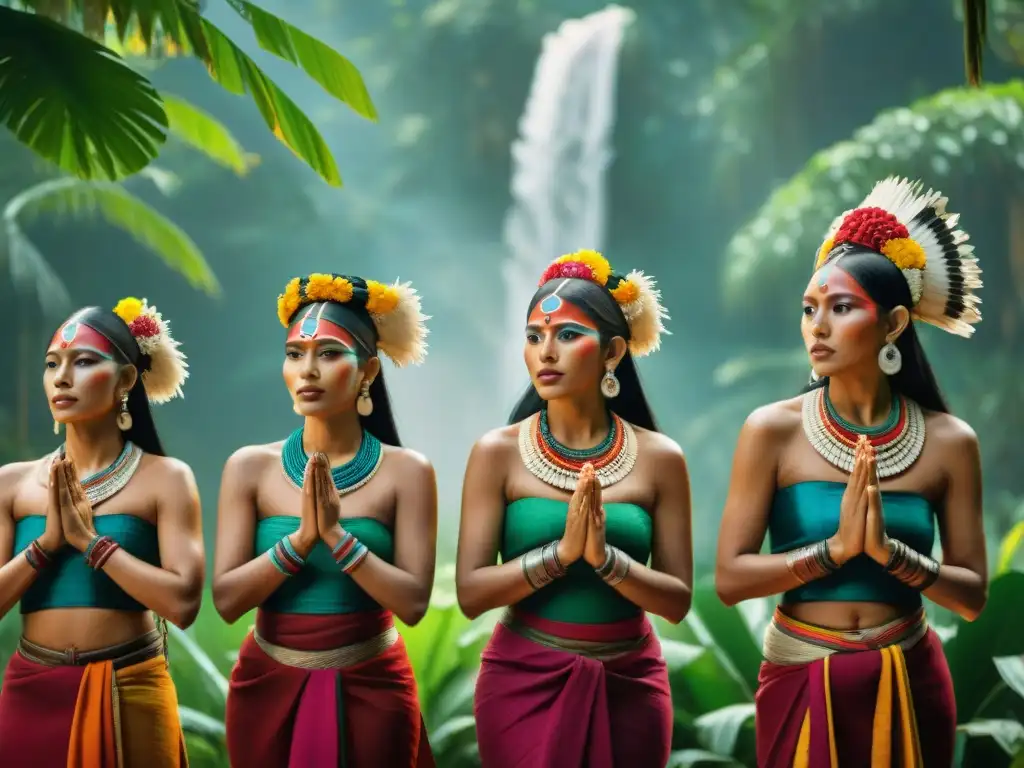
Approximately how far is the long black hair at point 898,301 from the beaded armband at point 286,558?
5.67ft

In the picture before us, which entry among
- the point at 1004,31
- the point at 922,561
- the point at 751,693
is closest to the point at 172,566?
the point at 922,561

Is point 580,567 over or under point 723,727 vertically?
over

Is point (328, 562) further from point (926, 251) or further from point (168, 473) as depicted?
point (926, 251)

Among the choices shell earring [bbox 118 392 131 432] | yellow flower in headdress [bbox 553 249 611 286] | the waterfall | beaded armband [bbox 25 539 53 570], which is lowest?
beaded armband [bbox 25 539 53 570]

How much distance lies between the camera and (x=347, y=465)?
12.0 feet

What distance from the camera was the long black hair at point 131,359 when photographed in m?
3.86

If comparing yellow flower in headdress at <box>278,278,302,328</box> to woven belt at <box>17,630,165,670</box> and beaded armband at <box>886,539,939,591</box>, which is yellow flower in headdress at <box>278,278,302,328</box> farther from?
beaded armband at <box>886,539,939,591</box>

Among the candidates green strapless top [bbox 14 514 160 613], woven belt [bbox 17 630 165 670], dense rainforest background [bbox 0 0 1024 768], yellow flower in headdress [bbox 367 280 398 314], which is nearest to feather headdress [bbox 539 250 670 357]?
yellow flower in headdress [bbox 367 280 398 314]

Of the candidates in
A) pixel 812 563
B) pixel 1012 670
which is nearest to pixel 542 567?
pixel 812 563

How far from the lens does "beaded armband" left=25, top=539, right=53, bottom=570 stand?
359cm

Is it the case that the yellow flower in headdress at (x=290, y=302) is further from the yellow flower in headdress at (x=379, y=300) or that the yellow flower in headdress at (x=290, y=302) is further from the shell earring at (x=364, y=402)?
the shell earring at (x=364, y=402)

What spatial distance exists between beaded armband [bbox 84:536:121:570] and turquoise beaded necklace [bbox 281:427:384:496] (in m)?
0.57

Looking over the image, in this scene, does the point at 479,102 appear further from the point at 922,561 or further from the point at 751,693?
the point at 922,561

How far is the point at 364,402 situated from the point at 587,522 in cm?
87
